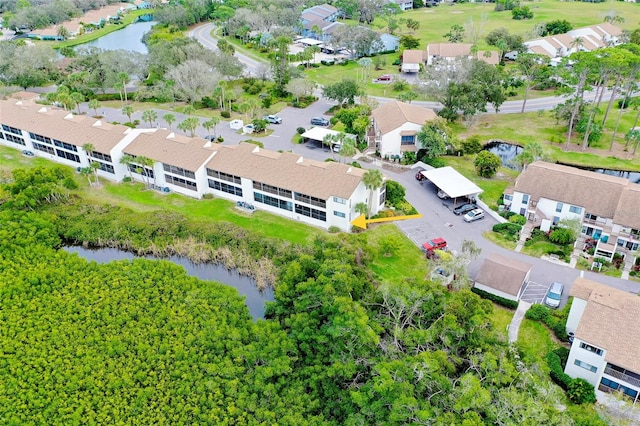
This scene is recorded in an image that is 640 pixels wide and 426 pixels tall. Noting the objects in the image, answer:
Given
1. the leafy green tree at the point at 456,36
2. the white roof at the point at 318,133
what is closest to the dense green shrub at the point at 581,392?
the white roof at the point at 318,133

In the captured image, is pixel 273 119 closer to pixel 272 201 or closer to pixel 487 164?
pixel 272 201

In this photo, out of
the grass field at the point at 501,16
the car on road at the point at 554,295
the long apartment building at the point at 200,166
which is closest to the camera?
the car on road at the point at 554,295

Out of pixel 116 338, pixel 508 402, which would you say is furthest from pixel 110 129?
pixel 508 402

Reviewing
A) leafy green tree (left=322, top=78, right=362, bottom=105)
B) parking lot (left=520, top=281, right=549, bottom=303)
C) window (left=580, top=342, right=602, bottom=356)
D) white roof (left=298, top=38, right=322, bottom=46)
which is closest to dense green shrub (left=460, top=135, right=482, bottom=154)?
leafy green tree (left=322, top=78, right=362, bottom=105)

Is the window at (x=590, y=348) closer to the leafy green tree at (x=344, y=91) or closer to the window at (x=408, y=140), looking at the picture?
the window at (x=408, y=140)

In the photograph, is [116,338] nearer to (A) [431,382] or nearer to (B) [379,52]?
(A) [431,382]
